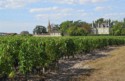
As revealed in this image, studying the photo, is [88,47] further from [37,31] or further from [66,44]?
[37,31]

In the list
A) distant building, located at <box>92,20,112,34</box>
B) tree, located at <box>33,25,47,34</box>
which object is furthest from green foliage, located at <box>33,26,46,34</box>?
distant building, located at <box>92,20,112,34</box>

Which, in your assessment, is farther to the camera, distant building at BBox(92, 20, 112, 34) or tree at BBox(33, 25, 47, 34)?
distant building at BBox(92, 20, 112, 34)

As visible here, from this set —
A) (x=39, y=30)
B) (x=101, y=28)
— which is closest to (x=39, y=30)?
(x=39, y=30)

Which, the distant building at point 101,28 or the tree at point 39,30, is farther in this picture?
the distant building at point 101,28

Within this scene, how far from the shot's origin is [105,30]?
178m

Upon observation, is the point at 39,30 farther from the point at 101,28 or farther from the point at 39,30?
the point at 101,28

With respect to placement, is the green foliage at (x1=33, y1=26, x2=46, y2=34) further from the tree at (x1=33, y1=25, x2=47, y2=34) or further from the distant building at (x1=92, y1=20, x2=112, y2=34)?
the distant building at (x1=92, y1=20, x2=112, y2=34)

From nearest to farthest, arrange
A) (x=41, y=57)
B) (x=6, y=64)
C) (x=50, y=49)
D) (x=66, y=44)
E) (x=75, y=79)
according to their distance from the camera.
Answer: (x=6, y=64)
(x=75, y=79)
(x=41, y=57)
(x=50, y=49)
(x=66, y=44)

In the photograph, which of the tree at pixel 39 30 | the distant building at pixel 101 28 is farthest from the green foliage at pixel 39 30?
the distant building at pixel 101 28

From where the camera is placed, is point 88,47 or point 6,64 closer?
point 6,64

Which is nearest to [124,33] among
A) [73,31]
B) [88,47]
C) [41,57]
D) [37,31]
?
[73,31]

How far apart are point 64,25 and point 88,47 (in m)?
124

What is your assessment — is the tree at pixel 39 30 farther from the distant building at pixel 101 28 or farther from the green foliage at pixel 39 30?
the distant building at pixel 101 28

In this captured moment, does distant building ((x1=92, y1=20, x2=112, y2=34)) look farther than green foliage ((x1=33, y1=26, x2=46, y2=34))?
Yes
